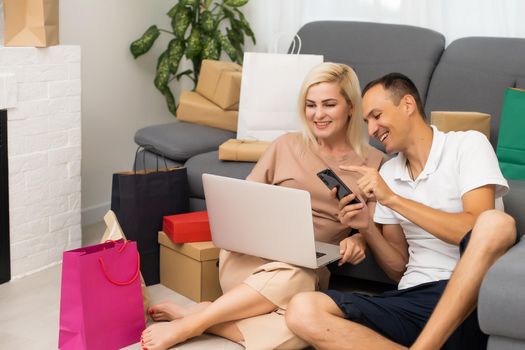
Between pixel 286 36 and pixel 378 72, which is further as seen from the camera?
pixel 286 36

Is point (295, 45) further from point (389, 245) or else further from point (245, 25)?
point (389, 245)

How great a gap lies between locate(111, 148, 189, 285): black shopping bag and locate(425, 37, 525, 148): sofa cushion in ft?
3.55

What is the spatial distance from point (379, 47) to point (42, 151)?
148cm

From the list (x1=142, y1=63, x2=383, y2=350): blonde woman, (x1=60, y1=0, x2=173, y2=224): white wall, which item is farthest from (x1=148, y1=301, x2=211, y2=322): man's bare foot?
(x1=60, y1=0, x2=173, y2=224): white wall

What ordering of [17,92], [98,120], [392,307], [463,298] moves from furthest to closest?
[98,120]
[17,92]
[392,307]
[463,298]

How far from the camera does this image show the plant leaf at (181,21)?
4156mm

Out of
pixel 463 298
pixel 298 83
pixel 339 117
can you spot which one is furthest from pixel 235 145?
pixel 463 298

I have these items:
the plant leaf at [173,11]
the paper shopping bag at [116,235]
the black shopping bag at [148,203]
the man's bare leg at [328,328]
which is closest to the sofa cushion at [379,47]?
the plant leaf at [173,11]

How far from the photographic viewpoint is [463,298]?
6.90 feet

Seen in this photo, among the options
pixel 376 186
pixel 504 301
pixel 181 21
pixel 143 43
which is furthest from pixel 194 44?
pixel 504 301

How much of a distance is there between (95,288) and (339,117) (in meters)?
0.94

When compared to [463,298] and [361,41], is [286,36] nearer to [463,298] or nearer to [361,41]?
[361,41]

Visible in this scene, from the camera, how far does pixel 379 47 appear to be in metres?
3.66

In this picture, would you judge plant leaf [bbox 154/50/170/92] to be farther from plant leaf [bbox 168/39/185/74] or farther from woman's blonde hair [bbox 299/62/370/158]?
woman's blonde hair [bbox 299/62/370/158]
